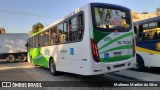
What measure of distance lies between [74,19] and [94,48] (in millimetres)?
1909

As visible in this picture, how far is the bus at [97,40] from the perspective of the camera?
937cm

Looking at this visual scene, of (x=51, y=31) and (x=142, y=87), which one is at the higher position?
(x=51, y=31)

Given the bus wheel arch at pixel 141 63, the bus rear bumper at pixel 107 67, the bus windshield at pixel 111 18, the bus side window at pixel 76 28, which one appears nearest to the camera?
the bus rear bumper at pixel 107 67

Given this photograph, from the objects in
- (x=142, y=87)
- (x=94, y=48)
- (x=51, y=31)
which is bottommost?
(x=142, y=87)

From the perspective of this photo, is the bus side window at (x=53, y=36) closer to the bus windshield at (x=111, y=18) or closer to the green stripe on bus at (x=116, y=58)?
the bus windshield at (x=111, y=18)

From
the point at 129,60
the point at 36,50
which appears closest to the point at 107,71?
the point at 129,60

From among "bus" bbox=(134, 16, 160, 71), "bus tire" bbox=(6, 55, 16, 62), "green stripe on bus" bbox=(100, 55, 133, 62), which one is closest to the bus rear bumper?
"green stripe on bus" bbox=(100, 55, 133, 62)

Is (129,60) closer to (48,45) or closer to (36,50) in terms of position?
(48,45)

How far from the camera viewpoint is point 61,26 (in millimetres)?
12383

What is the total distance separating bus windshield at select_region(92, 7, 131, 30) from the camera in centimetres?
967

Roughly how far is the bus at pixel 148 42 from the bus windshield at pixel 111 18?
2.33m

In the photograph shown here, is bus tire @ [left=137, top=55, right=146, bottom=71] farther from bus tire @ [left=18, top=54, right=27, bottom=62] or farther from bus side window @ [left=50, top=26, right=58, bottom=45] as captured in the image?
bus tire @ [left=18, top=54, right=27, bottom=62]

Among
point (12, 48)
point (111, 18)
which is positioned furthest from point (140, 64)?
point (12, 48)

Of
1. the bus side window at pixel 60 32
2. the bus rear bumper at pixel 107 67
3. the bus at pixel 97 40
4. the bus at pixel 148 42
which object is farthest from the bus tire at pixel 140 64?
the bus side window at pixel 60 32
